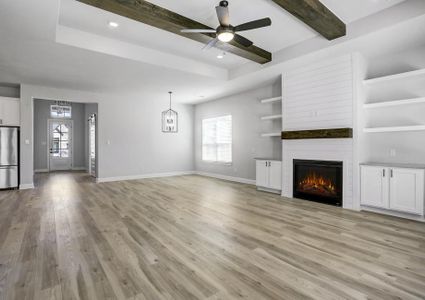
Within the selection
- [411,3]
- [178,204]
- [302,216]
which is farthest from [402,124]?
[178,204]

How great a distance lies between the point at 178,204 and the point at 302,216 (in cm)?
232

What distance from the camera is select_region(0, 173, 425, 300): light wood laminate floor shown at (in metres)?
1.87

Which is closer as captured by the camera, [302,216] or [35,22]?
[35,22]

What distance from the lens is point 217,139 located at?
8.30 metres

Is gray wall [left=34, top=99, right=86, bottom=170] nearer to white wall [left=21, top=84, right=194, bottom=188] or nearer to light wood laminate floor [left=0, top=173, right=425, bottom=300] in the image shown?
white wall [left=21, top=84, right=194, bottom=188]

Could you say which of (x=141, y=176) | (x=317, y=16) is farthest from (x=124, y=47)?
(x=141, y=176)

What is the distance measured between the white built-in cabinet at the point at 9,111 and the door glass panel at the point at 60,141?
190 inches

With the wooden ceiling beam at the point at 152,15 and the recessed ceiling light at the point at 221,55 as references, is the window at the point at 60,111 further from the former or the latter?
the wooden ceiling beam at the point at 152,15

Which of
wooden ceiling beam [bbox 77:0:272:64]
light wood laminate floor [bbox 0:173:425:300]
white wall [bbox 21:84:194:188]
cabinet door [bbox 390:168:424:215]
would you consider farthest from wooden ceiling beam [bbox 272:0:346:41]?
white wall [bbox 21:84:194:188]

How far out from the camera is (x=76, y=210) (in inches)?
162

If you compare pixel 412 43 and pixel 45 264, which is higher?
pixel 412 43

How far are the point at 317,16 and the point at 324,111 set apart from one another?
1.90 meters

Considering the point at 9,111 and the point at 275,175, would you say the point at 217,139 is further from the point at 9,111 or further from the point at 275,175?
the point at 9,111

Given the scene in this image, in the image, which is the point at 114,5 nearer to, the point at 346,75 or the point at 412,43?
the point at 346,75
